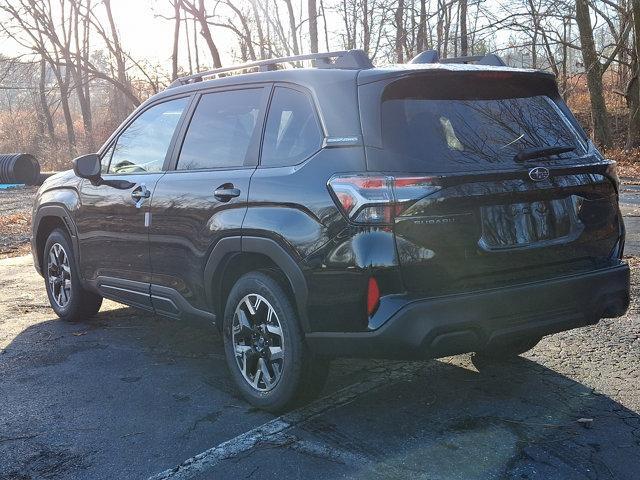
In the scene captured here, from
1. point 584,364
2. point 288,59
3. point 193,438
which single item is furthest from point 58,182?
point 584,364

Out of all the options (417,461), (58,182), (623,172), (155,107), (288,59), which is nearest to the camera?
(417,461)

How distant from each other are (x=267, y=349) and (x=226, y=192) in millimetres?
908

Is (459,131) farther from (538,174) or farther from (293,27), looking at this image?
(293,27)

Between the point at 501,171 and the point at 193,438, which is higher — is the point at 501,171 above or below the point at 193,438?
above

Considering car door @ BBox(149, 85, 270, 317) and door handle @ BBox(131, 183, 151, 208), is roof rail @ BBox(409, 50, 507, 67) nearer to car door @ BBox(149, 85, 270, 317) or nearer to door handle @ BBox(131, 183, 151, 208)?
car door @ BBox(149, 85, 270, 317)

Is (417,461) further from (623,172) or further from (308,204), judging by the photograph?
(623,172)

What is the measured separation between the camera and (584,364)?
14.5ft

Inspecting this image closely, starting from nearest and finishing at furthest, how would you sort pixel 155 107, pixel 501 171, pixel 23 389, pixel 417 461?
pixel 417 461, pixel 501 171, pixel 23 389, pixel 155 107

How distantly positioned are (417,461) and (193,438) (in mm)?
1135

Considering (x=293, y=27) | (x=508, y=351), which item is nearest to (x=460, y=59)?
(x=508, y=351)

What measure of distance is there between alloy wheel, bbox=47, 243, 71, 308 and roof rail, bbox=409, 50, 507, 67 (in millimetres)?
3414

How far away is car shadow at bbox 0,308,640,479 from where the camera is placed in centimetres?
317

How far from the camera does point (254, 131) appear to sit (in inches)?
161

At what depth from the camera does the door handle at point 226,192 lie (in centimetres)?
396
